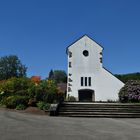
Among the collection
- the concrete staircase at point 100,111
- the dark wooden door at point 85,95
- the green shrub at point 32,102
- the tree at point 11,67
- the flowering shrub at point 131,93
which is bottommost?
the concrete staircase at point 100,111

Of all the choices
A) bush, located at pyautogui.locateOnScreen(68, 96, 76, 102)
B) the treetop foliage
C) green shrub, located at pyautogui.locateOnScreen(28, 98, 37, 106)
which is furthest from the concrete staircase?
the treetop foliage

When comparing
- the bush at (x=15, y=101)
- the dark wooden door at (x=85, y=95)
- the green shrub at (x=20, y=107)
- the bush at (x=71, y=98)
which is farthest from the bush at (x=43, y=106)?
the dark wooden door at (x=85, y=95)

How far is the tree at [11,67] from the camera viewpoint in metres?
122

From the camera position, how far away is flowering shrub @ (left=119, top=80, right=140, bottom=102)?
108ft

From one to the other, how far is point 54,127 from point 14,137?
11.4ft

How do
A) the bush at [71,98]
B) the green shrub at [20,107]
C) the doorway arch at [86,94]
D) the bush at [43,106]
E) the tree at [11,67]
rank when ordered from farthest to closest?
the tree at [11,67], the doorway arch at [86,94], the bush at [71,98], the green shrub at [20,107], the bush at [43,106]

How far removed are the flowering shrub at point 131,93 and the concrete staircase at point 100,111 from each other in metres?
4.71

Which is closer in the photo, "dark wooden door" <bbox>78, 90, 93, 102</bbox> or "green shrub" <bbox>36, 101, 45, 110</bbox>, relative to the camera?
"green shrub" <bbox>36, 101, 45, 110</bbox>

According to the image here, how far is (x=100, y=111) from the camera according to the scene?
85.4ft

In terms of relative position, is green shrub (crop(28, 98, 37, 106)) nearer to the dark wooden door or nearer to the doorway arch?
the doorway arch

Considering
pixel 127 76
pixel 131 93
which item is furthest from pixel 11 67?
pixel 131 93

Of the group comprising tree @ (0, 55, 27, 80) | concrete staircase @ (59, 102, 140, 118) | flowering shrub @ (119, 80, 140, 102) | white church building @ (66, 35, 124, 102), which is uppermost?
tree @ (0, 55, 27, 80)

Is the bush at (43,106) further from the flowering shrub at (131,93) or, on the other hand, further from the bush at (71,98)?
the bush at (71,98)

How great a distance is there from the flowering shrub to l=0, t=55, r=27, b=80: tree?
290 ft
